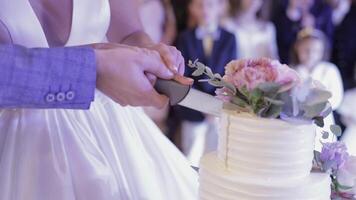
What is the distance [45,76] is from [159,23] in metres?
2.56

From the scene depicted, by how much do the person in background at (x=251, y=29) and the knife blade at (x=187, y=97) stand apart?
2.58 metres

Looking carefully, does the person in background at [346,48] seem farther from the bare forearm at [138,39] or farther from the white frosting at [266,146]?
the white frosting at [266,146]

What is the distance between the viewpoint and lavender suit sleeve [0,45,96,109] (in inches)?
23.7

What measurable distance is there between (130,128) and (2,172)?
212 millimetres

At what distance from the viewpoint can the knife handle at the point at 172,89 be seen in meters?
0.64

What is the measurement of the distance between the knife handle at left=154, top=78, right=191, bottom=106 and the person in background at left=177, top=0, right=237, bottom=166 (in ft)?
7.48

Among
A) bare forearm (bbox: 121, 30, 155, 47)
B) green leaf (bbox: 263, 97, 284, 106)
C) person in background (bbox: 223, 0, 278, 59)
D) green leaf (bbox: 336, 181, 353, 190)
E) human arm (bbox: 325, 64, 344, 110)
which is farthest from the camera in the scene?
person in background (bbox: 223, 0, 278, 59)

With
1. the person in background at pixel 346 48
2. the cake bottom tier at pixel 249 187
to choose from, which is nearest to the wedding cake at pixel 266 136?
the cake bottom tier at pixel 249 187

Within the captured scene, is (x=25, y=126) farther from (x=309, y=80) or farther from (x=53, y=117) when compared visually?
(x=309, y=80)

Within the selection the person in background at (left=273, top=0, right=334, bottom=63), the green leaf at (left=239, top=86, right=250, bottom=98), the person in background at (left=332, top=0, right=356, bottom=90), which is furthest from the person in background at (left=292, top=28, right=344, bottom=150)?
the green leaf at (left=239, top=86, right=250, bottom=98)

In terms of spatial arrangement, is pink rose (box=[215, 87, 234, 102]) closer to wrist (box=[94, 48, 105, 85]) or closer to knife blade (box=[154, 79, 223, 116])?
knife blade (box=[154, 79, 223, 116])

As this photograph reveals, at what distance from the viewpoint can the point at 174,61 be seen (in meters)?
0.67

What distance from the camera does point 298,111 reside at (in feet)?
1.98

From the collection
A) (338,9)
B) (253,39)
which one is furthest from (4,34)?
(338,9)
